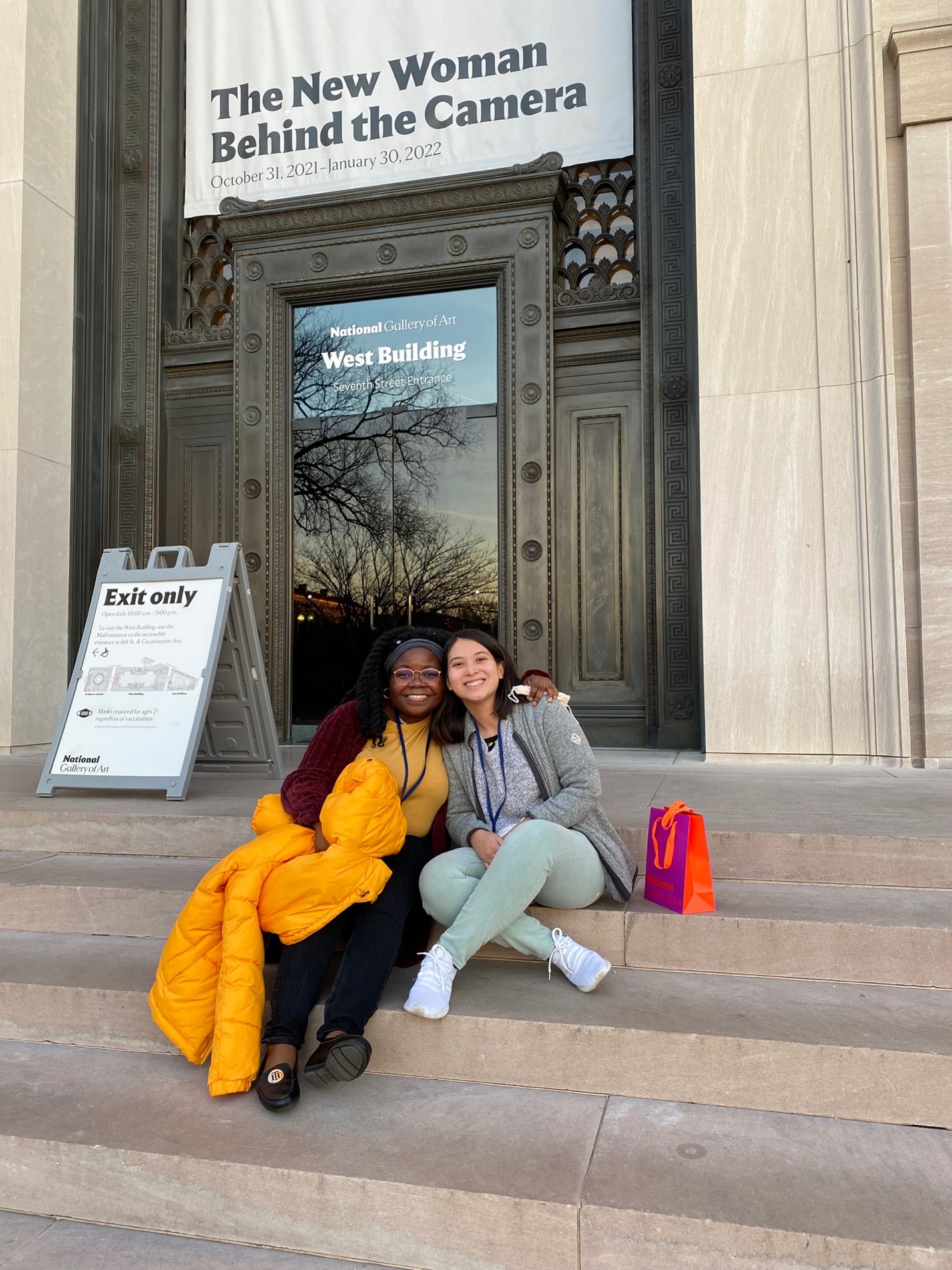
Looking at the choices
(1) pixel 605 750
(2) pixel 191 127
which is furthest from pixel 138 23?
(1) pixel 605 750

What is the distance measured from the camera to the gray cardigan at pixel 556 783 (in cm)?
338

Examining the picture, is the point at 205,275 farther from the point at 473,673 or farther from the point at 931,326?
the point at 473,673

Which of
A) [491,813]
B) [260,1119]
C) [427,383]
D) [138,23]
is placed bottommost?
[260,1119]

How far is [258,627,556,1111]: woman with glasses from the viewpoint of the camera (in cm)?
274

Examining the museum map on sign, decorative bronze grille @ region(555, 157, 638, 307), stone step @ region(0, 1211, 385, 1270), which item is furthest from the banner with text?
stone step @ region(0, 1211, 385, 1270)

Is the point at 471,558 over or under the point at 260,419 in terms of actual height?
under

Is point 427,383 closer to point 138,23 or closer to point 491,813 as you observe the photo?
point 138,23

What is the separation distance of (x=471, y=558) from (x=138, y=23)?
653 centimetres

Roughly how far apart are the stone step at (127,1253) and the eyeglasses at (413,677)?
182 cm

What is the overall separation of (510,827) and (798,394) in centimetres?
454

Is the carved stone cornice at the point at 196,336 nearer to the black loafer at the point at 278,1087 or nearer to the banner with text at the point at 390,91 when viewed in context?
the banner with text at the point at 390,91

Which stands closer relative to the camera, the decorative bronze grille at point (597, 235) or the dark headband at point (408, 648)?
the dark headband at point (408, 648)

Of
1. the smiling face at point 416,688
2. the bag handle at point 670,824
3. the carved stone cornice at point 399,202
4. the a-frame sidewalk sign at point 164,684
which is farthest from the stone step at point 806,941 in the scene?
the carved stone cornice at point 399,202

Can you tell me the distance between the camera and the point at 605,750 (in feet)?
26.0
